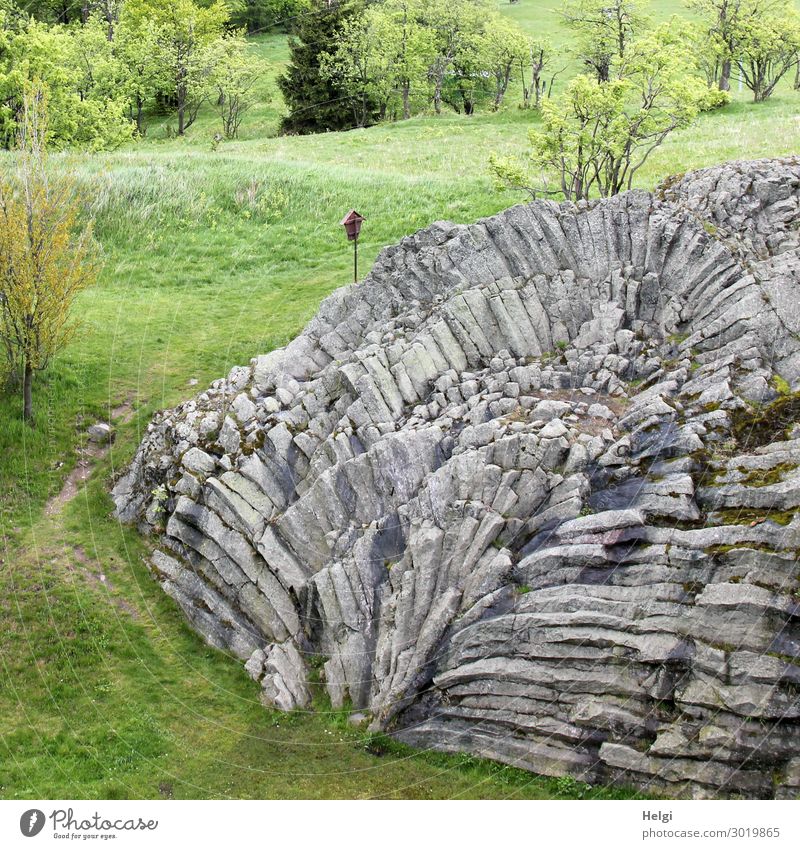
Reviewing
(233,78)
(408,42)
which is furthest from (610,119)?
(233,78)

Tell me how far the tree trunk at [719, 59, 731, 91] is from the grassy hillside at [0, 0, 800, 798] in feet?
26.0

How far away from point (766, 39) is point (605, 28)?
12.0 m

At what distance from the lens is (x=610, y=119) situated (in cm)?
3509

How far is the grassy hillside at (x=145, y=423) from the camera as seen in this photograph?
19.9 metres

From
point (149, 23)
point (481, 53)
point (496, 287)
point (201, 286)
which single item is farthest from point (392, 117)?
point (496, 287)

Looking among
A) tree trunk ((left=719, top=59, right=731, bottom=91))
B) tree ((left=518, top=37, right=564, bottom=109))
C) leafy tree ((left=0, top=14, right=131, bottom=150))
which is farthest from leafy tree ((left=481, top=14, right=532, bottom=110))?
leafy tree ((left=0, top=14, right=131, bottom=150))

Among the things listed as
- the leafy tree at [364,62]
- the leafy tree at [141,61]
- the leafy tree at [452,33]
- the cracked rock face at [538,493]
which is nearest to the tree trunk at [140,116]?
the leafy tree at [141,61]

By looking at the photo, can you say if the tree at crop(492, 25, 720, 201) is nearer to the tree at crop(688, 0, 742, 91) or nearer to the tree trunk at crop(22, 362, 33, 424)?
the tree trunk at crop(22, 362, 33, 424)

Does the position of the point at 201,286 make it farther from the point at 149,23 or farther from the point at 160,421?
the point at 149,23

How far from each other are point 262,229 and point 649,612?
28209mm

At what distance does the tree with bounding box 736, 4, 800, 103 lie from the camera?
61062 millimetres

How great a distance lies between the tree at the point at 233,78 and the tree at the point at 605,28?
23839 mm

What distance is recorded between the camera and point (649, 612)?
58.6ft

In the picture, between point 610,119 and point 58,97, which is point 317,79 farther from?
point 610,119
